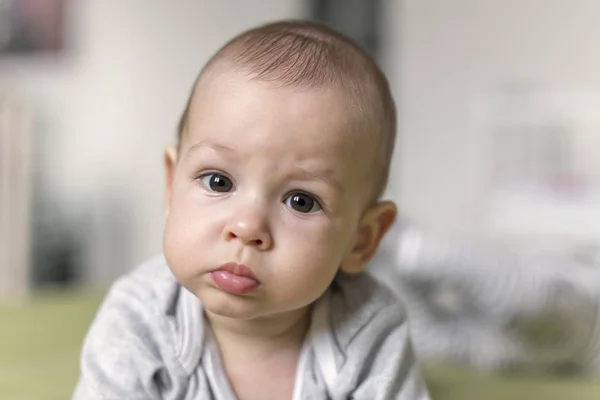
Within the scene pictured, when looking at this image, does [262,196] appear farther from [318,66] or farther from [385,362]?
[385,362]

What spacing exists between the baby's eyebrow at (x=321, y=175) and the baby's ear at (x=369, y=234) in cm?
9

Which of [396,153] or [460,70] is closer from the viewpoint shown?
[460,70]

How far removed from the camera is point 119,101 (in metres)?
2.81

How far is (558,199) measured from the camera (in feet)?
6.78

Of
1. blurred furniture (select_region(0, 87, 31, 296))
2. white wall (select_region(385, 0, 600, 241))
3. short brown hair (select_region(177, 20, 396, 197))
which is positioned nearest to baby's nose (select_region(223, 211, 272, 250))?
short brown hair (select_region(177, 20, 396, 197))

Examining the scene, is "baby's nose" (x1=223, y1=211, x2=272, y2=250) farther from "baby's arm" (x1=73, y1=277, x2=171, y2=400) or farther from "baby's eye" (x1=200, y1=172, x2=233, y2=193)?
"baby's arm" (x1=73, y1=277, x2=171, y2=400)

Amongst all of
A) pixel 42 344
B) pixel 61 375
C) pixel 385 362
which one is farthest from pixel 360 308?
pixel 42 344

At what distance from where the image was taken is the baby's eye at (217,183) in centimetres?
70

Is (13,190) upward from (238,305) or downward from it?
downward

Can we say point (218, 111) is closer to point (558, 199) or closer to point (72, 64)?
point (558, 199)

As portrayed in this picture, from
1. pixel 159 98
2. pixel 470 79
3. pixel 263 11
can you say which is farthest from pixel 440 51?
pixel 159 98

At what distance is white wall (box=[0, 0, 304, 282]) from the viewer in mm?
2744

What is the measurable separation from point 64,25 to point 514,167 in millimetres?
1788

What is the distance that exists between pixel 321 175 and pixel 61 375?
0.66 metres
